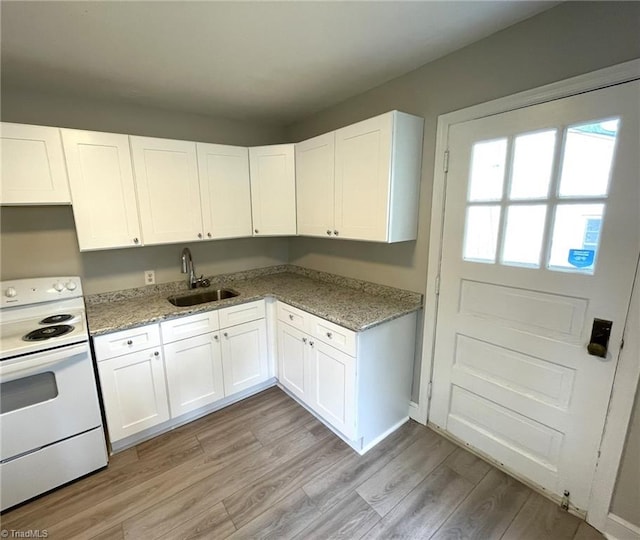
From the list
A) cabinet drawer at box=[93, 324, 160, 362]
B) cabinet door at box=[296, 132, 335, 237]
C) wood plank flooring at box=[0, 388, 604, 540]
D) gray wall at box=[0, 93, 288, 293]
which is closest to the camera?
wood plank flooring at box=[0, 388, 604, 540]

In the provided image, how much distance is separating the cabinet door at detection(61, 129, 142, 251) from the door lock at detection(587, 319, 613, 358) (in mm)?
2731

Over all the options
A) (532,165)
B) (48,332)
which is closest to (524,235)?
(532,165)

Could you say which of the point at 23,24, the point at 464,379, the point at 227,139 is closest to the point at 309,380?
the point at 464,379

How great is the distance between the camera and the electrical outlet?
2438mm

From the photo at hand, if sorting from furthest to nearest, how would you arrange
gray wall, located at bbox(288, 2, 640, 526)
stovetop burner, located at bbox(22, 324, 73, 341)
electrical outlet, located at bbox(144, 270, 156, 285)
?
1. electrical outlet, located at bbox(144, 270, 156, 285)
2. stovetop burner, located at bbox(22, 324, 73, 341)
3. gray wall, located at bbox(288, 2, 640, 526)

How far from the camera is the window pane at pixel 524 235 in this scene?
1.48 m

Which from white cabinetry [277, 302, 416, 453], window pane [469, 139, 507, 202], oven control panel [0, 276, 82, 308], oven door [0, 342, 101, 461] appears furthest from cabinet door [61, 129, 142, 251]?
window pane [469, 139, 507, 202]

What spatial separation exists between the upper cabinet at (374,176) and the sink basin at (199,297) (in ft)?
3.79

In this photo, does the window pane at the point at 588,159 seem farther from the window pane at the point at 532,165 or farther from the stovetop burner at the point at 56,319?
the stovetop burner at the point at 56,319

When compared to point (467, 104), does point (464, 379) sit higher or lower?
lower

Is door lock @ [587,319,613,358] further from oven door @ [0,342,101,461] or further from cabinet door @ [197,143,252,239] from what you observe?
oven door @ [0,342,101,461]

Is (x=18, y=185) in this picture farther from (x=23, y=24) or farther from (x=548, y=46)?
(x=548, y=46)

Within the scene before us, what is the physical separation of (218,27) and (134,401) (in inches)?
86.8

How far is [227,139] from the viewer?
272cm
